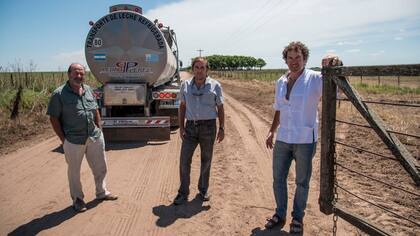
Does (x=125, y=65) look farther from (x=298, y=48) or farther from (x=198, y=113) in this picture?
(x=298, y=48)

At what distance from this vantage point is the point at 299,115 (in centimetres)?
364

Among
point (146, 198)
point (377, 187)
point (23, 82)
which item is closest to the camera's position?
point (146, 198)

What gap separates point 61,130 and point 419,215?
14.8ft

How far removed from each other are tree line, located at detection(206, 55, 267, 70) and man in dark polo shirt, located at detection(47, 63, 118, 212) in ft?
389

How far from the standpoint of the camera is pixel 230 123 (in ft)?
37.2

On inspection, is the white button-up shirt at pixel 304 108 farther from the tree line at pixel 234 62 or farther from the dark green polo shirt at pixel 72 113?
the tree line at pixel 234 62

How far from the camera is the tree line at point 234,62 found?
12962 cm

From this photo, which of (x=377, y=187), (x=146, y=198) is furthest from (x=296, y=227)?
(x=146, y=198)

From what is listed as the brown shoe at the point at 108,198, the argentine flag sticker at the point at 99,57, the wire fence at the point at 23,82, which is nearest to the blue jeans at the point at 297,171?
the brown shoe at the point at 108,198

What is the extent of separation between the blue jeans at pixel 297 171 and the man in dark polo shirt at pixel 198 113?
1.12m

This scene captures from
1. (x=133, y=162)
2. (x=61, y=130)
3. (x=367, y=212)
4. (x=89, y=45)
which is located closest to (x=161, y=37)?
(x=89, y=45)

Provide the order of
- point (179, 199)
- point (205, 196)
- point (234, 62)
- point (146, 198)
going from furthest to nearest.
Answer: point (234, 62) → point (146, 198) → point (205, 196) → point (179, 199)

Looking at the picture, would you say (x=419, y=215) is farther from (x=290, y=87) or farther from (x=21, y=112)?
(x=21, y=112)

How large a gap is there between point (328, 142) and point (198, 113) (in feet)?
5.72
